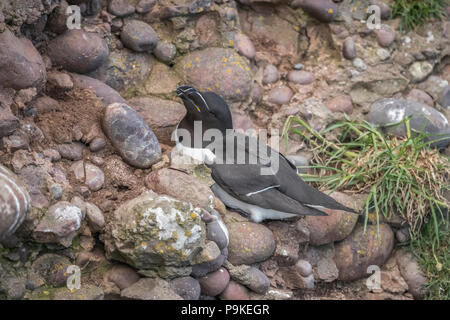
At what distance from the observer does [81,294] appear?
3.17 meters

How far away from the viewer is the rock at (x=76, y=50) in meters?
3.96

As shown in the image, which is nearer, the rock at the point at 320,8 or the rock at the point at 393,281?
the rock at the point at 393,281

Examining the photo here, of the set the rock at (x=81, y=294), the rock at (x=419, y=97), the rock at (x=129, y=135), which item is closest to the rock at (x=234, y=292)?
the rock at (x=81, y=294)

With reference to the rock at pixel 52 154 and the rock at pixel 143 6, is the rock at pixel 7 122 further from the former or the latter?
the rock at pixel 143 6

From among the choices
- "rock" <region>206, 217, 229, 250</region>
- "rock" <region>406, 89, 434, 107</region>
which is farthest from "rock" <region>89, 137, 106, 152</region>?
"rock" <region>406, 89, 434, 107</region>

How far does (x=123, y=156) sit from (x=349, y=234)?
1.83 metres

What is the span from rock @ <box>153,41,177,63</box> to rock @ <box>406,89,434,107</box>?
2188 mm

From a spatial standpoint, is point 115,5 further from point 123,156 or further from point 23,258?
point 23,258

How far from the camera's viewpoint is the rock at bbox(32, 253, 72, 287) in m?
3.23

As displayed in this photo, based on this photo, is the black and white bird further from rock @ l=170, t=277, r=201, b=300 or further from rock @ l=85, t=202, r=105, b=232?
rock @ l=85, t=202, r=105, b=232

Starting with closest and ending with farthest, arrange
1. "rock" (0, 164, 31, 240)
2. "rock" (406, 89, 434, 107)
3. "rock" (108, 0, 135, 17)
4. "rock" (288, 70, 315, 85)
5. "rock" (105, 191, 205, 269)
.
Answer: "rock" (0, 164, 31, 240), "rock" (105, 191, 205, 269), "rock" (108, 0, 135, 17), "rock" (288, 70, 315, 85), "rock" (406, 89, 434, 107)

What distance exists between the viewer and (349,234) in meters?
4.46

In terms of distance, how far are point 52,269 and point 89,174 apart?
69 cm

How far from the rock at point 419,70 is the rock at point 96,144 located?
9.94 feet
